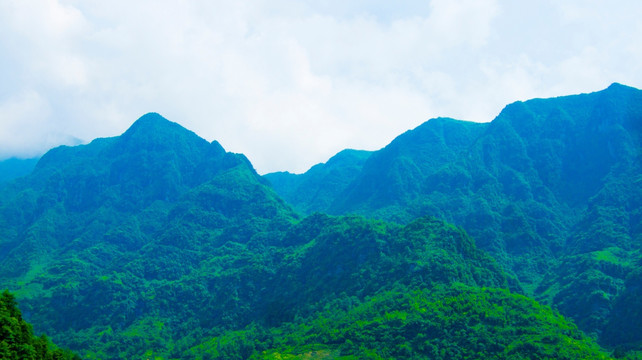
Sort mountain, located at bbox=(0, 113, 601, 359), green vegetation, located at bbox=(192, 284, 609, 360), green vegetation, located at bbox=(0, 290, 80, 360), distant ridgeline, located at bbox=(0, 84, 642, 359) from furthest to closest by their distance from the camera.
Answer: mountain, located at bbox=(0, 113, 601, 359) → distant ridgeline, located at bbox=(0, 84, 642, 359) → green vegetation, located at bbox=(192, 284, 609, 360) → green vegetation, located at bbox=(0, 290, 80, 360)

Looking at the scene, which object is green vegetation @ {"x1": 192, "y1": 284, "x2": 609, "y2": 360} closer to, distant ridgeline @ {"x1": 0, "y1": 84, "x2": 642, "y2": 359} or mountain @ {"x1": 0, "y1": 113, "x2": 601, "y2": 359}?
distant ridgeline @ {"x1": 0, "y1": 84, "x2": 642, "y2": 359}

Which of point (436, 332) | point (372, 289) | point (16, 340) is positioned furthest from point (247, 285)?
point (16, 340)

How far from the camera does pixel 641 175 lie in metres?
186

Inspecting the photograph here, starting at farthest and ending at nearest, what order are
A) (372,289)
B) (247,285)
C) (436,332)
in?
1. (247,285)
2. (372,289)
3. (436,332)

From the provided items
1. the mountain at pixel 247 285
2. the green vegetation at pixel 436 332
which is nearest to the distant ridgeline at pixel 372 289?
the green vegetation at pixel 436 332

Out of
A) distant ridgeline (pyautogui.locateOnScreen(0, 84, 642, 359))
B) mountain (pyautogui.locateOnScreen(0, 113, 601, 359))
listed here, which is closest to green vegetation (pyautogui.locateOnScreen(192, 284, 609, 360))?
distant ridgeline (pyautogui.locateOnScreen(0, 84, 642, 359))

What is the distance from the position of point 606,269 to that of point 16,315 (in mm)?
142330

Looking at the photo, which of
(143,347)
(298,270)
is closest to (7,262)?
(143,347)

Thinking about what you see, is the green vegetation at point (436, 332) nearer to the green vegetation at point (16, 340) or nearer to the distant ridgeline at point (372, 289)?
the distant ridgeline at point (372, 289)

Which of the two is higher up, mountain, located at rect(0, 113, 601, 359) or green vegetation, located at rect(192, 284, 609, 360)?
mountain, located at rect(0, 113, 601, 359)

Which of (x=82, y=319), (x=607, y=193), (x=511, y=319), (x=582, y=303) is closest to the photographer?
(x=511, y=319)

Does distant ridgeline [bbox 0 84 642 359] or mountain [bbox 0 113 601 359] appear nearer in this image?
distant ridgeline [bbox 0 84 642 359]

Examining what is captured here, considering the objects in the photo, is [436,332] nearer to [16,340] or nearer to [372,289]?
[372,289]

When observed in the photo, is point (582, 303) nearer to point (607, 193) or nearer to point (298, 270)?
point (607, 193)
